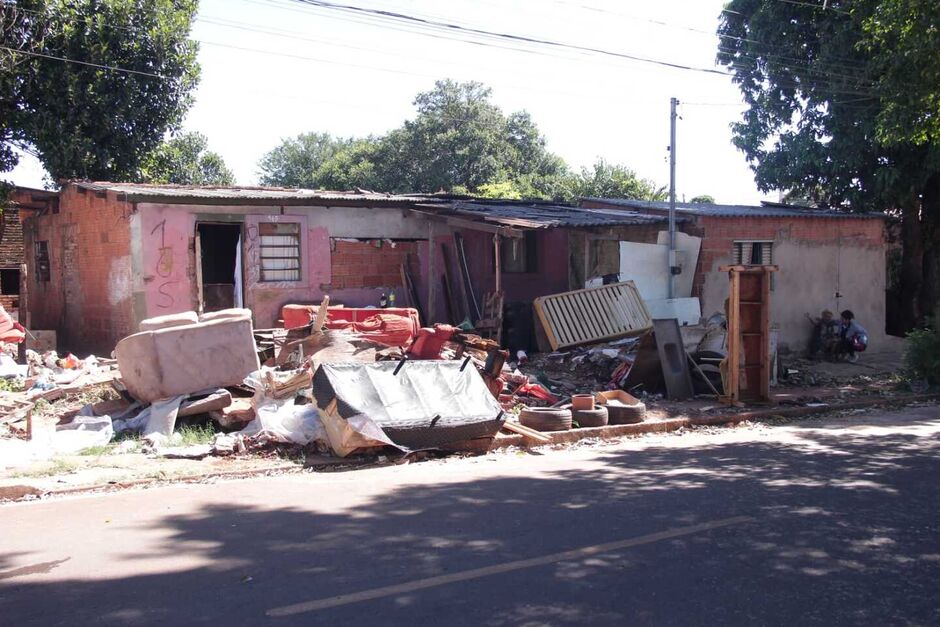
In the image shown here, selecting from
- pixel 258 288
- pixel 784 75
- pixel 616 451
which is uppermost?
pixel 784 75

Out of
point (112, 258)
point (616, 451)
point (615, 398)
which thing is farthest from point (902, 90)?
point (112, 258)

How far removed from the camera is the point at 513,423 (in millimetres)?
10938

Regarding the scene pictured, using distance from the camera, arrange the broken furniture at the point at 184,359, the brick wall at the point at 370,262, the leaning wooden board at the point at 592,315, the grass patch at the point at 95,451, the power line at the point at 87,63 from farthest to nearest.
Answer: the power line at the point at 87,63 < the brick wall at the point at 370,262 < the leaning wooden board at the point at 592,315 < the broken furniture at the point at 184,359 < the grass patch at the point at 95,451

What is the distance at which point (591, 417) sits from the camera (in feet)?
36.6

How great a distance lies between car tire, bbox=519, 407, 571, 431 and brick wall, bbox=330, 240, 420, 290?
7493 millimetres

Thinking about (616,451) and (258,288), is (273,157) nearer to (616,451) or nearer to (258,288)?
(258,288)

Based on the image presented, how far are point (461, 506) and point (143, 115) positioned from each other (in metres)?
18.5

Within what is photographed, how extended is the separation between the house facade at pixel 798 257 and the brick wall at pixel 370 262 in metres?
6.38

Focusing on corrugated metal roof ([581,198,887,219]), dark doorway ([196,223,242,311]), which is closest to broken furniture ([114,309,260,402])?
dark doorway ([196,223,242,311])

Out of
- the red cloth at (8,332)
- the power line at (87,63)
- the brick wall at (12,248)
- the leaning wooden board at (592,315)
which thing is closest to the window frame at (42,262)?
the red cloth at (8,332)

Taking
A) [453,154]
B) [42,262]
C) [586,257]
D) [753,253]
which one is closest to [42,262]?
[42,262]

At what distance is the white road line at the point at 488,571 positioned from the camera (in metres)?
4.54

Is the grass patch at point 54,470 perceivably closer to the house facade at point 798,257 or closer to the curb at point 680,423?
the curb at point 680,423

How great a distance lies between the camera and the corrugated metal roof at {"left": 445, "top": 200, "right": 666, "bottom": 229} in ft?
51.1
